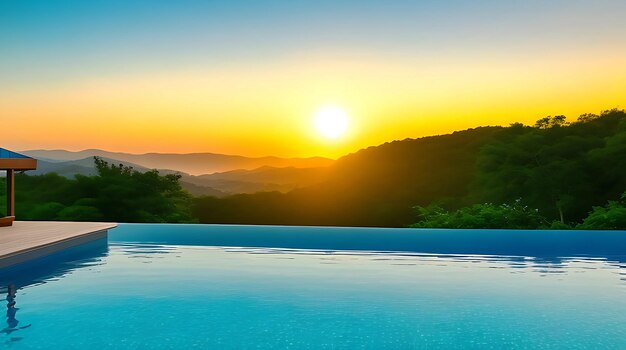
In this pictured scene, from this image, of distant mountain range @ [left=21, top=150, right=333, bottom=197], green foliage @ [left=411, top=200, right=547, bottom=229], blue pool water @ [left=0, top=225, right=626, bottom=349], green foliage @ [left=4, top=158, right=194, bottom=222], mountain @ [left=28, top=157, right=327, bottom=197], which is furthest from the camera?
mountain @ [left=28, top=157, right=327, bottom=197]

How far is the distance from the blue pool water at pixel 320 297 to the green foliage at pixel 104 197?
7.50m

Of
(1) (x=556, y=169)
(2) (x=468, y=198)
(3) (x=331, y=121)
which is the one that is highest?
(3) (x=331, y=121)

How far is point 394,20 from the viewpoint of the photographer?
18.8 meters

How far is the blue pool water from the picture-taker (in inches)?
219

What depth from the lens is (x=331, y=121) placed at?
23.2 m

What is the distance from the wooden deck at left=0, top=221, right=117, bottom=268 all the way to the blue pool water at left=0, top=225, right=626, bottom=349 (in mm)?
212

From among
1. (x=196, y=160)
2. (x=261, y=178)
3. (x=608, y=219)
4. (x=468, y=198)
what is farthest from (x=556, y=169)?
(x=196, y=160)

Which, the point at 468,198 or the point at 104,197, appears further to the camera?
the point at 468,198

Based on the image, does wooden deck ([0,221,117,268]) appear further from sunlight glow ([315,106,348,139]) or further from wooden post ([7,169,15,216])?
sunlight glow ([315,106,348,139])

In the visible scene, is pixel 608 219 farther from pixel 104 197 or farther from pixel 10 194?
pixel 104 197

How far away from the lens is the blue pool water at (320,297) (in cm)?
555

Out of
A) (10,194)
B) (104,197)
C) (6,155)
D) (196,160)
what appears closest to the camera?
(6,155)

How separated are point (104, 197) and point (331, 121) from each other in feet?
29.0

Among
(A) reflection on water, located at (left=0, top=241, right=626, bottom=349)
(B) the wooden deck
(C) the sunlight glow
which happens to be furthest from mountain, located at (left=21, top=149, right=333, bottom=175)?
(A) reflection on water, located at (left=0, top=241, right=626, bottom=349)
